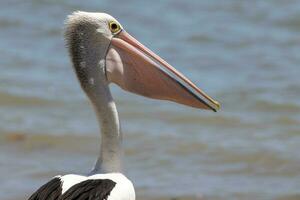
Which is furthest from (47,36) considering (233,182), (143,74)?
(143,74)

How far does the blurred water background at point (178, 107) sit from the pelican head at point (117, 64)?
2131 millimetres

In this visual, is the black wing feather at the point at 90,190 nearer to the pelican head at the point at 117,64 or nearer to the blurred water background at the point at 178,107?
the pelican head at the point at 117,64

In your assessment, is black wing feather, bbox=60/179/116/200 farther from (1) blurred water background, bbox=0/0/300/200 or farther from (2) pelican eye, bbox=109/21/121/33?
(1) blurred water background, bbox=0/0/300/200

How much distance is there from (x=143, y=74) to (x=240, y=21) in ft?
25.2

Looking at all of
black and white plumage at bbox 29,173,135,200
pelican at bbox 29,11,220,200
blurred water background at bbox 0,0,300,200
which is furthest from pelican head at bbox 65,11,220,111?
blurred water background at bbox 0,0,300,200

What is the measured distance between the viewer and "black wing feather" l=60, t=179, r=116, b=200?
4.81 metres

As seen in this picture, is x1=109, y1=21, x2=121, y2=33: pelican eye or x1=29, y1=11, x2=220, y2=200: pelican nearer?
x1=29, y1=11, x2=220, y2=200: pelican

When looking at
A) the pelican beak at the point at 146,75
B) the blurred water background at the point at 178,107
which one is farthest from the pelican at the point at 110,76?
the blurred water background at the point at 178,107

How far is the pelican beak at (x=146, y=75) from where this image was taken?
543 centimetres

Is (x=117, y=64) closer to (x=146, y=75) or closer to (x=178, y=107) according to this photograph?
(x=146, y=75)

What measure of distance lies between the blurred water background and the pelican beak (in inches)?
83.3

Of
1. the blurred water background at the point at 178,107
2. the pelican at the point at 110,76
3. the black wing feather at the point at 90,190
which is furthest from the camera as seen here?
the blurred water background at the point at 178,107

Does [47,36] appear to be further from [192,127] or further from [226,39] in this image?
[192,127]

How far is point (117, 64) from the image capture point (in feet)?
→ 17.8
